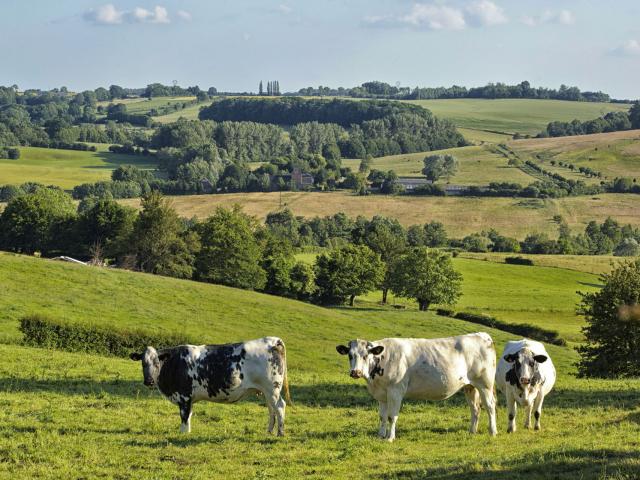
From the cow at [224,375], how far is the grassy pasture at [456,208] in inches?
5349

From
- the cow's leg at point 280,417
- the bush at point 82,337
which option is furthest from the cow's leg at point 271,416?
the bush at point 82,337

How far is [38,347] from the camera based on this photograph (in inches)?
1518

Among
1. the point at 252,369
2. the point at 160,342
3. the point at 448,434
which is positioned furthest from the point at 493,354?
the point at 160,342

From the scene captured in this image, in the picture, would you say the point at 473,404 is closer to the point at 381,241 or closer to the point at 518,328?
the point at 518,328

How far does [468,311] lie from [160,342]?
177ft

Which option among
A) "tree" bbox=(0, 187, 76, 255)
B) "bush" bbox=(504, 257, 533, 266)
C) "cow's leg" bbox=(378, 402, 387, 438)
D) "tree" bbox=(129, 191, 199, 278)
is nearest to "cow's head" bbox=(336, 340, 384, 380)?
"cow's leg" bbox=(378, 402, 387, 438)

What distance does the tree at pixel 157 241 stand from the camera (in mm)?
87688

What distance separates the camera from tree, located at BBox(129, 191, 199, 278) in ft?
288

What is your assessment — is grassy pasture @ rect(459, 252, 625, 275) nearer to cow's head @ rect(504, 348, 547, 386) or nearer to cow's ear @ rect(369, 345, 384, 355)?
cow's head @ rect(504, 348, 547, 386)

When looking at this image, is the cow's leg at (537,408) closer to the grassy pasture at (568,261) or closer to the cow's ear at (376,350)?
the cow's ear at (376,350)

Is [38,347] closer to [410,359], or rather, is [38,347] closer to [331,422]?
[331,422]

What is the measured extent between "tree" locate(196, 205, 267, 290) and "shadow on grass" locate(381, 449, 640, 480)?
73.5 meters

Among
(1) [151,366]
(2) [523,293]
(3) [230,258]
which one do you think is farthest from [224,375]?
(2) [523,293]

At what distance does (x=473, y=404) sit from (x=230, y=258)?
230 feet
